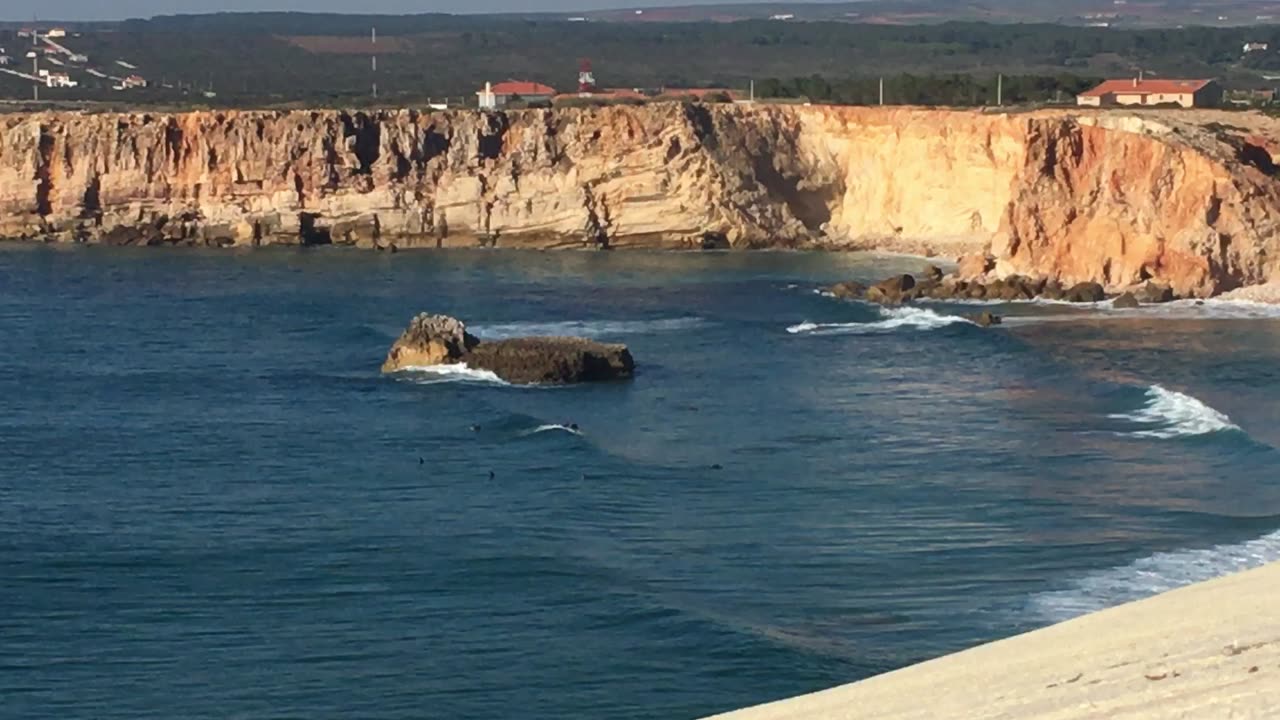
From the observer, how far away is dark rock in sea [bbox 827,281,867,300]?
5616cm

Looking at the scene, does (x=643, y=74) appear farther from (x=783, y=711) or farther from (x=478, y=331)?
(x=783, y=711)

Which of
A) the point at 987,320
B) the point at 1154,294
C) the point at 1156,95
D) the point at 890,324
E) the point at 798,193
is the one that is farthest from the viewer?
the point at 1156,95

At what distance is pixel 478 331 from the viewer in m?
50.9

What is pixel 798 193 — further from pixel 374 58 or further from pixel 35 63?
pixel 374 58

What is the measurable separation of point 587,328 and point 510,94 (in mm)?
45886

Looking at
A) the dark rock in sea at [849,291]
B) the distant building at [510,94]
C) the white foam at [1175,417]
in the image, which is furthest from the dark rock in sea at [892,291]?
the distant building at [510,94]

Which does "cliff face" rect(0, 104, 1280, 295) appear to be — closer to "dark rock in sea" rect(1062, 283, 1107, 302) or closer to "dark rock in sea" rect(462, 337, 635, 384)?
"dark rock in sea" rect(1062, 283, 1107, 302)

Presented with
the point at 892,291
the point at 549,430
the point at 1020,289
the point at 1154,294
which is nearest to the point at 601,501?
the point at 549,430

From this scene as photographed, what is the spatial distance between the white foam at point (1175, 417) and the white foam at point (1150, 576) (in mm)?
7848

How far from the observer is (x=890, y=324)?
50.7 meters

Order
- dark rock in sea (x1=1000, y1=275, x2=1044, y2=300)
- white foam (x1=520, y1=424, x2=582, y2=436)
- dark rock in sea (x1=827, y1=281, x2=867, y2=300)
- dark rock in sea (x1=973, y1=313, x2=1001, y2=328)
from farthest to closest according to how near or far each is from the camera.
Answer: dark rock in sea (x1=827, y1=281, x2=867, y2=300) < dark rock in sea (x1=1000, y1=275, x2=1044, y2=300) < dark rock in sea (x1=973, y1=313, x2=1001, y2=328) < white foam (x1=520, y1=424, x2=582, y2=436)

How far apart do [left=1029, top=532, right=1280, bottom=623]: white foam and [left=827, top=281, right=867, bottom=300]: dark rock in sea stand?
1162 inches

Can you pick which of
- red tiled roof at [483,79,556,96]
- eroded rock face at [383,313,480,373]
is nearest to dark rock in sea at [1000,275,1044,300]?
eroded rock face at [383,313,480,373]

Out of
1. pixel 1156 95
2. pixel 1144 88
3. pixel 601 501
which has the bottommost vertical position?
pixel 601 501
